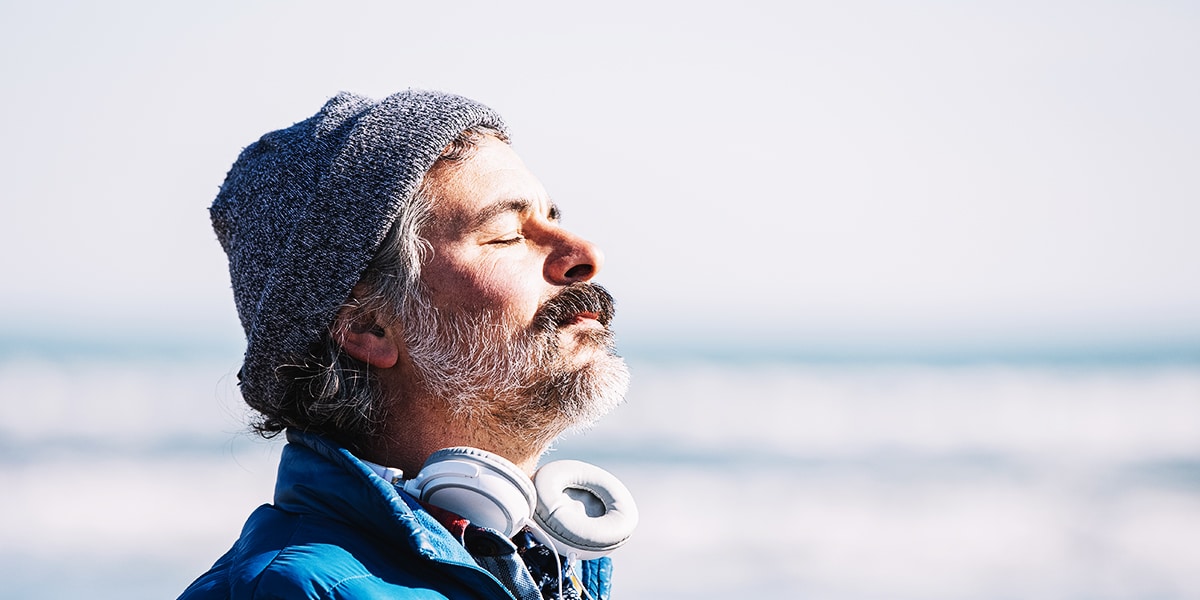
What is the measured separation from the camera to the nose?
10.1 feet

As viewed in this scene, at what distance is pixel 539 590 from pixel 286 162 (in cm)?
120

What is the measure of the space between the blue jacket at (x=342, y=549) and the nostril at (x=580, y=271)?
77 centimetres

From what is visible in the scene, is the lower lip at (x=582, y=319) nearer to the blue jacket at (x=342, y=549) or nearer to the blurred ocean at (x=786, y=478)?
the blue jacket at (x=342, y=549)

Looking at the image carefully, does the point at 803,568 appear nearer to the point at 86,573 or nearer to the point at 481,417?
the point at 86,573

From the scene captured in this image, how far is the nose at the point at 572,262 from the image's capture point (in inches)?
122

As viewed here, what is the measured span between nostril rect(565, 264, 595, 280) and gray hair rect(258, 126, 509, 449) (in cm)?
36

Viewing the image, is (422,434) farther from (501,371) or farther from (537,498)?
(537,498)

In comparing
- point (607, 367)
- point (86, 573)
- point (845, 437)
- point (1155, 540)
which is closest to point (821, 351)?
point (845, 437)

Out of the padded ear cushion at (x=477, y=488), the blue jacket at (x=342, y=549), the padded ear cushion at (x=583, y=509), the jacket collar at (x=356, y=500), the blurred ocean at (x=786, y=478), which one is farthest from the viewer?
the blurred ocean at (x=786, y=478)

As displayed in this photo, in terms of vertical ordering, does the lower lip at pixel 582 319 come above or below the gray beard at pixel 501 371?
above

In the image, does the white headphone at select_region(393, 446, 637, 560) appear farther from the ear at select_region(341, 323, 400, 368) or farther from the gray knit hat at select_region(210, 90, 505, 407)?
the gray knit hat at select_region(210, 90, 505, 407)

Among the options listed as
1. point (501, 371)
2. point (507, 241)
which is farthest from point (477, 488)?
point (507, 241)

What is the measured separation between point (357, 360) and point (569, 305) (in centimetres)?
54

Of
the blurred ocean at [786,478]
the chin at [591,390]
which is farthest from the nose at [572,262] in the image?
the blurred ocean at [786,478]
